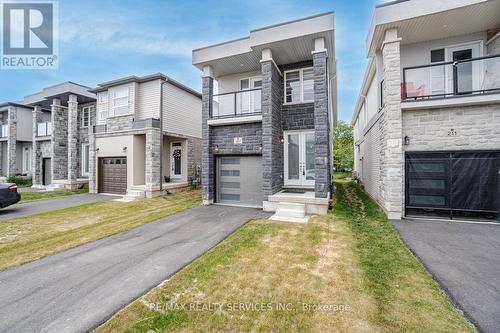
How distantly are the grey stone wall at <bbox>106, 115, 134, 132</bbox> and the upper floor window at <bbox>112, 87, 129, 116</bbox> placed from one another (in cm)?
40

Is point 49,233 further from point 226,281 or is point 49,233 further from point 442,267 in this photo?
point 442,267

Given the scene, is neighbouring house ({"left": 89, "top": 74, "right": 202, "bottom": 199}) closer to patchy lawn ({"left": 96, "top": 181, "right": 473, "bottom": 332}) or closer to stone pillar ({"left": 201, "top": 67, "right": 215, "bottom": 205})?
stone pillar ({"left": 201, "top": 67, "right": 215, "bottom": 205})

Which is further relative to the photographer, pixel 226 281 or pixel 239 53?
pixel 239 53

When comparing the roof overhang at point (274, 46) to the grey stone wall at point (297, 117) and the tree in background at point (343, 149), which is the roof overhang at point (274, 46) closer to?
the grey stone wall at point (297, 117)

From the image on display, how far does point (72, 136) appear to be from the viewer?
52.5ft

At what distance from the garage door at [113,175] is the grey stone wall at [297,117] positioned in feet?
33.3

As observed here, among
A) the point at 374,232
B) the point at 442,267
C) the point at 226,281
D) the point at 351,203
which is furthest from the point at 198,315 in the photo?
the point at 351,203

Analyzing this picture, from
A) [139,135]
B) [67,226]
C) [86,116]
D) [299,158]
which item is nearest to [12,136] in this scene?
[86,116]

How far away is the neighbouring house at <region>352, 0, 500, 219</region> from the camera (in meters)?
A: 6.51

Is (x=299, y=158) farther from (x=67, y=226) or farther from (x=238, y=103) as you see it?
(x=67, y=226)

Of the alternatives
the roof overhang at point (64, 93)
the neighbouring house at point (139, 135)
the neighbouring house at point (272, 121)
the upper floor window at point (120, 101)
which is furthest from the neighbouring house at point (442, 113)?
the roof overhang at point (64, 93)

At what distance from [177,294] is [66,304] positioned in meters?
1.59

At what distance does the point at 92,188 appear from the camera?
13.9 m

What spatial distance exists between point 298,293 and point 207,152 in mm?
7624
